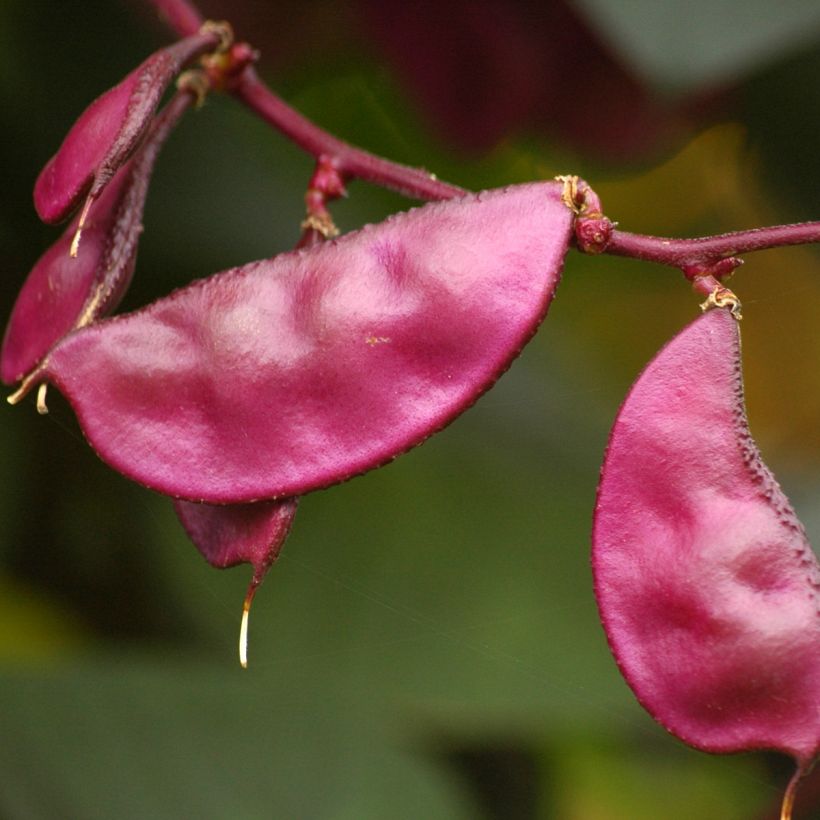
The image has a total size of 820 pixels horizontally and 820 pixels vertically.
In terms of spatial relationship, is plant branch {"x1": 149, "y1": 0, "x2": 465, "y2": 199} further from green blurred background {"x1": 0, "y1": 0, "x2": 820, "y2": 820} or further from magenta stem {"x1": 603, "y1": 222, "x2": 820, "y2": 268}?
green blurred background {"x1": 0, "y1": 0, "x2": 820, "y2": 820}

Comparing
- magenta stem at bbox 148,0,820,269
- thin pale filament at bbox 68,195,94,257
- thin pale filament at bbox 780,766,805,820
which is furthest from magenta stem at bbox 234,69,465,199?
thin pale filament at bbox 780,766,805,820

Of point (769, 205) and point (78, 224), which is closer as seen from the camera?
point (78, 224)

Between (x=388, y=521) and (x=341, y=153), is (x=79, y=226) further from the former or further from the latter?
(x=388, y=521)

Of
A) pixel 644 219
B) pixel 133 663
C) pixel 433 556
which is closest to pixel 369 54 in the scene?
pixel 644 219

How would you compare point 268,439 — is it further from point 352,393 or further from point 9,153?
point 9,153

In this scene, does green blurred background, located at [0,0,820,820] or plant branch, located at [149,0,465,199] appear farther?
green blurred background, located at [0,0,820,820]

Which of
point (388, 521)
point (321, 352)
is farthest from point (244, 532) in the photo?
point (388, 521)

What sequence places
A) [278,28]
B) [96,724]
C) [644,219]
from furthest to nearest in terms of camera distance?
1. [644,219]
2. [278,28]
3. [96,724]
